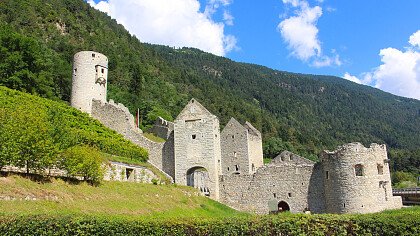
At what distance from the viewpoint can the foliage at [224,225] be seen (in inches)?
516

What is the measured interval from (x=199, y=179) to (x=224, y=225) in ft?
78.5

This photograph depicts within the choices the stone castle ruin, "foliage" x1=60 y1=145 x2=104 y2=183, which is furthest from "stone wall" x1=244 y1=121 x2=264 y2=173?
"foliage" x1=60 y1=145 x2=104 y2=183

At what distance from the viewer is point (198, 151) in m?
37.6

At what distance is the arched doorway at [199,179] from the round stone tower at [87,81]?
47.3ft

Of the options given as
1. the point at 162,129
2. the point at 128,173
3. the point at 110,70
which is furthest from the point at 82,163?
the point at 110,70

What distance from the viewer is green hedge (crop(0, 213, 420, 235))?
13.1 meters

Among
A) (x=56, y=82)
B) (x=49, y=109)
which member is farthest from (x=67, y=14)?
(x=49, y=109)

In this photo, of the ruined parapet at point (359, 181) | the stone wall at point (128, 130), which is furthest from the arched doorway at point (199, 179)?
the ruined parapet at point (359, 181)

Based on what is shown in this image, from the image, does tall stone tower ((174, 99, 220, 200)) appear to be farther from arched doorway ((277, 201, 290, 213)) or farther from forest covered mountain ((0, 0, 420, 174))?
forest covered mountain ((0, 0, 420, 174))

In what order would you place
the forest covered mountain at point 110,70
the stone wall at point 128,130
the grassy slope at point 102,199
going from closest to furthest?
the grassy slope at point 102,199, the stone wall at point 128,130, the forest covered mountain at point 110,70

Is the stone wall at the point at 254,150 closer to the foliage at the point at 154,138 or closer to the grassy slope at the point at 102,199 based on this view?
the foliage at the point at 154,138

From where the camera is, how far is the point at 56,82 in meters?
54.2

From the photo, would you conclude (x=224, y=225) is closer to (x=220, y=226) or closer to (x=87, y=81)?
(x=220, y=226)

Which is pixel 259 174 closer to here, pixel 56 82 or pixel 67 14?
pixel 56 82
